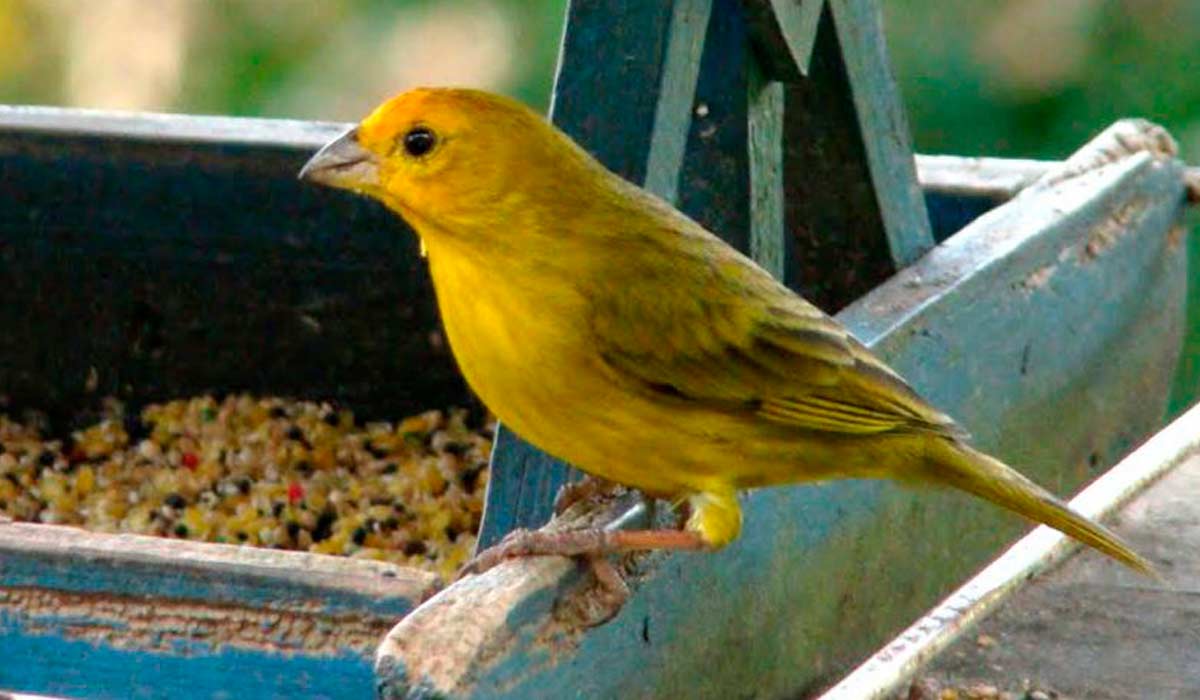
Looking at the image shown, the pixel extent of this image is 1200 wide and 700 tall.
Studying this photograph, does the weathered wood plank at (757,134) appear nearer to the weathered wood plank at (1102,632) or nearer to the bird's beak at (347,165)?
the bird's beak at (347,165)

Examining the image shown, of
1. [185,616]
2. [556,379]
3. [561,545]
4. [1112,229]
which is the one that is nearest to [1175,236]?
[1112,229]

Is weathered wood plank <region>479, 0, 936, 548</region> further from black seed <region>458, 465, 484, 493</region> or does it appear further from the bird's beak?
black seed <region>458, 465, 484, 493</region>

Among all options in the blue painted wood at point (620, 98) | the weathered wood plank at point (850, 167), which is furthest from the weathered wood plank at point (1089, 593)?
the weathered wood plank at point (850, 167)

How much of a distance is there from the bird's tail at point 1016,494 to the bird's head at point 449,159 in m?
0.65

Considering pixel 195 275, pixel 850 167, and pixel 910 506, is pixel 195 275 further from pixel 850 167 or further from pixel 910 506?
pixel 910 506

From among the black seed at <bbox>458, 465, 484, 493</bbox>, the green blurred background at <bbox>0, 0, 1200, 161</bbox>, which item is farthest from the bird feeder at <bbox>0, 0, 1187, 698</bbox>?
the green blurred background at <bbox>0, 0, 1200, 161</bbox>

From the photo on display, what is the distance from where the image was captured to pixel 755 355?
3.62 metres

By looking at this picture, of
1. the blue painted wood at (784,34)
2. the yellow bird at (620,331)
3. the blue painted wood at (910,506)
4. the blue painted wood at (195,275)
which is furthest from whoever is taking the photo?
the blue painted wood at (195,275)

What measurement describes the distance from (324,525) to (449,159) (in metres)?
1.06

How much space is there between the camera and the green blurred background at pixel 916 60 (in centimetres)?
591

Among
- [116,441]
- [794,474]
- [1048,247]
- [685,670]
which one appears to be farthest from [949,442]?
[116,441]

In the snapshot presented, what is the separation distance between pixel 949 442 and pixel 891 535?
39 centimetres

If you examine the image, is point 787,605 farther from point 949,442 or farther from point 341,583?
point 341,583

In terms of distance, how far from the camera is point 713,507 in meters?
3.50
